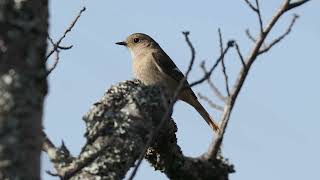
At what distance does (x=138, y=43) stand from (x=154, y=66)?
937mm

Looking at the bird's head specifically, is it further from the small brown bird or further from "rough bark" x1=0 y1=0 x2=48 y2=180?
"rough bark" x1=0 y1=0 x2=48 y2=180

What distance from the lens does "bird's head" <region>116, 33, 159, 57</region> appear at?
33.6 ft

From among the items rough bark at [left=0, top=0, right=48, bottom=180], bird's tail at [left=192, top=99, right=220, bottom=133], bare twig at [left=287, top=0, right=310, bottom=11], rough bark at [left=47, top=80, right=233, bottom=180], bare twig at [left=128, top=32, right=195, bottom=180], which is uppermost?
bird's tail at [left=192, top=99, right=220, bottom=133]

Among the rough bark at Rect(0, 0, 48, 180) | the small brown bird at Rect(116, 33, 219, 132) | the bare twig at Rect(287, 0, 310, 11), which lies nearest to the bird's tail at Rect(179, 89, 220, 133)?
the small brown bird at Rect(116, 33, 219, 132)

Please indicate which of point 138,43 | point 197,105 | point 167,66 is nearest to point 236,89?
point 197,105

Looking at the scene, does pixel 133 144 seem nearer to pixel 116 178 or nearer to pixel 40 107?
pixel 116 178

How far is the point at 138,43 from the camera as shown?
10445 millimetres

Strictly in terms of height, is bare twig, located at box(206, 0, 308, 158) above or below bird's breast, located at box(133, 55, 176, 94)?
below

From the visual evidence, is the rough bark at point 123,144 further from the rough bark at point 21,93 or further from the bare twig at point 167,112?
the rough bark at point 21,93

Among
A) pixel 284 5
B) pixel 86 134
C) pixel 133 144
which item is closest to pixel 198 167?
pixel 133 144

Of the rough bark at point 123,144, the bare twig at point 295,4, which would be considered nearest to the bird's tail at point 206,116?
the rough bark at point 123,144

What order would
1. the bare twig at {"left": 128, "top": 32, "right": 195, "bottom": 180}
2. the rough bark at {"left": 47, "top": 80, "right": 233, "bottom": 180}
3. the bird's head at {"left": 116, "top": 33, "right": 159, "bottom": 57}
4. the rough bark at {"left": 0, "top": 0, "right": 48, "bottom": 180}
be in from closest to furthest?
the rough bark at {"left": 0, "top": 0, "right": 48, "bottom": 180} < the bare twig at {"left": 128, "top": 32, "right": 195, "bottom": 180} < the rough bark at {"left": 47, "top": 80, "right": 233, "bottom": 180} < the bird's head at {"left": 116, "top": 33, "right": 159, "bottom": 57}

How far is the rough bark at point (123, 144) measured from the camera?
3.15 meters

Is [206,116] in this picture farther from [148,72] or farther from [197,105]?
[148,72]
